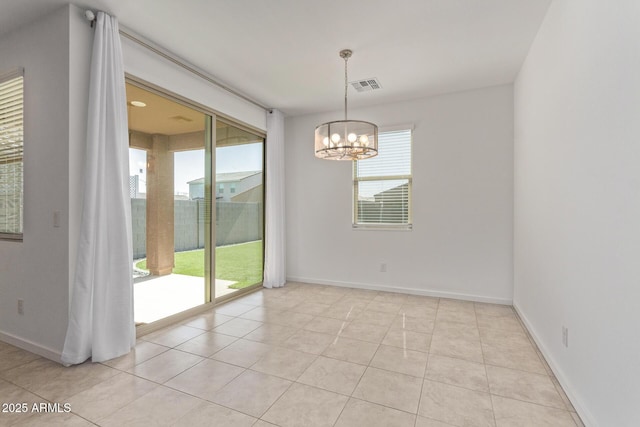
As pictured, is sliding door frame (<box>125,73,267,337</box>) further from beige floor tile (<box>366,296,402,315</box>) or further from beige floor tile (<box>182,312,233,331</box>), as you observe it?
beige floor tile (<box>366,296,402,315</box>)

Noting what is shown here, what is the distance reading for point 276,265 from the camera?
15.9ft

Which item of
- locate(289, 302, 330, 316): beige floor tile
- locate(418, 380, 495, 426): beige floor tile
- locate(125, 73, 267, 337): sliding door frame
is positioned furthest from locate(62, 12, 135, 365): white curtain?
locate(418, 380, 495, 426): beige floor tile

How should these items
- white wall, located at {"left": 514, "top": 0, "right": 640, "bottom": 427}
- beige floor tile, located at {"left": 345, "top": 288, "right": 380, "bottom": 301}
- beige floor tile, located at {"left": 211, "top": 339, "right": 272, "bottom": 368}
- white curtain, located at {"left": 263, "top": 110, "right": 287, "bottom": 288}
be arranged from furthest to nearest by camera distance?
1. white curtain, located at {"left": 263, "top": 110, "right": 287, "bottom": 288}
2. beige floor tile, located at {"left": 345, "top": 288, "right": 380, "bottom": 301}
3. beige floor tile, located at {"left": 211, "top": 339, "right": 272, "bottom": 368}
4. white wall, located at {"left": 514, "top": 0, "right": 640, "bottom": 427}

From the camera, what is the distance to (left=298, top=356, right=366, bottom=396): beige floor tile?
6.89 ft

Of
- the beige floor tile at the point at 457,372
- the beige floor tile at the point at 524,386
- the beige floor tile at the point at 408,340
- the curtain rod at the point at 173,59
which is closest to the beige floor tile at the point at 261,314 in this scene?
the beige floor tile at the point at 408,340

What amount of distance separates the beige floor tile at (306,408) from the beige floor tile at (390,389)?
18 centimetres

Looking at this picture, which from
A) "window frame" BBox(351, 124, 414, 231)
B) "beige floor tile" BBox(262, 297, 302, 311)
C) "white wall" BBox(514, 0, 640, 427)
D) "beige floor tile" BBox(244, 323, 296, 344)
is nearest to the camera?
"white wall" BBox(514, 0, 640, 427)

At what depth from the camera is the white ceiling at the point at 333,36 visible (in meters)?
2.43

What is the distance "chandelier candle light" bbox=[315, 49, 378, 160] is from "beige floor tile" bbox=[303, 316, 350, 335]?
71.2 inches

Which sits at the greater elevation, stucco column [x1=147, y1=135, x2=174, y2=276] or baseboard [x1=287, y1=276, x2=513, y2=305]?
stucco column [x1=147, y1=135, x2=174, y2=276]

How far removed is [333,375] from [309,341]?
0.63m

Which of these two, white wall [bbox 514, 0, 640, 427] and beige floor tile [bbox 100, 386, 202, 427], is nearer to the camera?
white wall [bbox 514, 0, 640, 427]

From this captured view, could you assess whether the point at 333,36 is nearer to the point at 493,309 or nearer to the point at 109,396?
the point at 109,396

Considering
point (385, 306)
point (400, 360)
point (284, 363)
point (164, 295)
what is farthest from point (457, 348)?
point (164, 295)
